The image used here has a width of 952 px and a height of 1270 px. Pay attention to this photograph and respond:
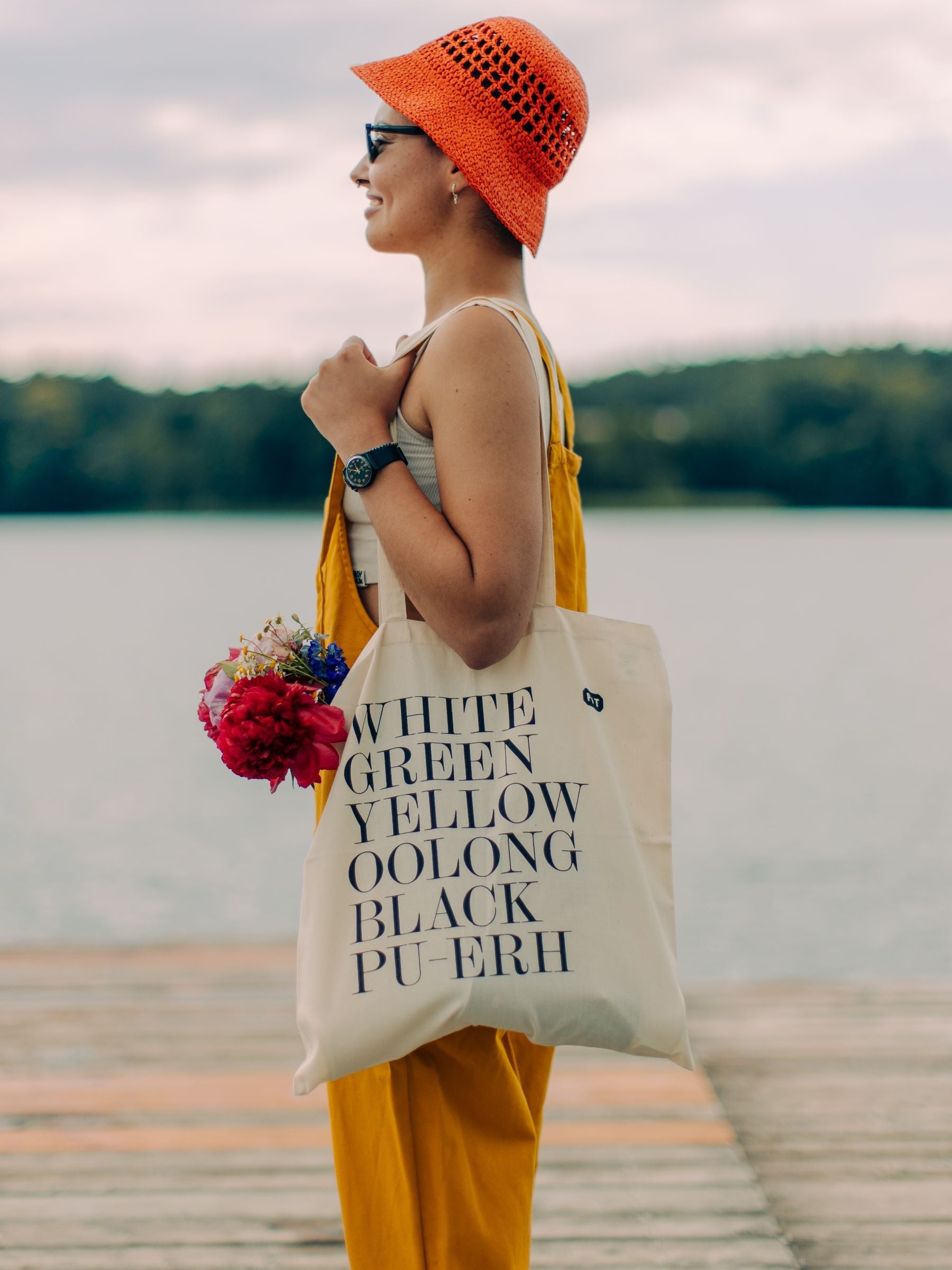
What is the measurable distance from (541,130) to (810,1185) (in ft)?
6.11

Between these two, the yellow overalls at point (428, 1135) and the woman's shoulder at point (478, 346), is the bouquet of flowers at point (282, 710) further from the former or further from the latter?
the woman's shoulder at point (478, 346)

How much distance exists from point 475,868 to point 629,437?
40.9 metres

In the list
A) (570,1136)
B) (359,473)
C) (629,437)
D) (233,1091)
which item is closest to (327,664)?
(359,473)

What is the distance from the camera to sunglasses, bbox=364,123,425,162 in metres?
1.26

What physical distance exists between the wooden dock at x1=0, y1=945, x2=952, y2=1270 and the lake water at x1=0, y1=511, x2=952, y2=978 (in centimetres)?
84

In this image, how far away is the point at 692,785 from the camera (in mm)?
11172

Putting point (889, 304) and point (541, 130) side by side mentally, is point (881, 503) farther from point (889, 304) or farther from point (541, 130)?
point (541, 130)

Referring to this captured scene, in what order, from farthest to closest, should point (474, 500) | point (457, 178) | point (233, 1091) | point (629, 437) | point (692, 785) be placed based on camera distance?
1. point (629, 437)
2. point (692, 785)
3. point (233, 1091)
4. point (457, 178)
5. point (474, 500)

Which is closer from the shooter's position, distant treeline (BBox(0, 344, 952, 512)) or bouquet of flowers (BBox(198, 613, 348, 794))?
bouquet of flowers (BBox(198, 613, 348, 794))

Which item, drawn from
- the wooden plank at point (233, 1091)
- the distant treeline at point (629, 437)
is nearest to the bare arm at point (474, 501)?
the wooden plank at point (233, 1091)

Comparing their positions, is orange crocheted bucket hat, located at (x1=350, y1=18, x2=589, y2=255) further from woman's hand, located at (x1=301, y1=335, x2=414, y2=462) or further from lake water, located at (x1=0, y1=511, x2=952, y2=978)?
lake water, located at (x1=0, y1=511, x2=952, y2=978)

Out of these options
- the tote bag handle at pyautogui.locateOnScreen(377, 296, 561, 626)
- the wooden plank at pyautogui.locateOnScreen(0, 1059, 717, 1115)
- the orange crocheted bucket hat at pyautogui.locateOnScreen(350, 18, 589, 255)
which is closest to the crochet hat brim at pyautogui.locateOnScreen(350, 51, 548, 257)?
the orange crocheted bucket hat at pyautogui.locateOnScreen(350, 18, 589, 255)

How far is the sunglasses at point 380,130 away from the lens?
126cm

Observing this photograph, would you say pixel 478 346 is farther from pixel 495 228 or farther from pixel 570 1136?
pixel 570 1136
